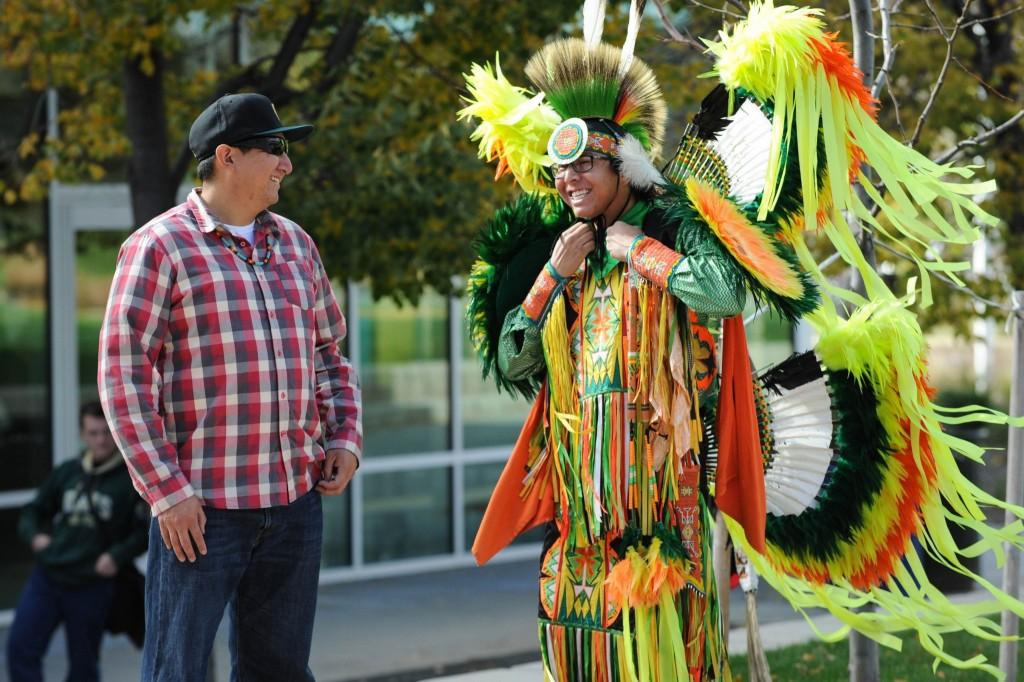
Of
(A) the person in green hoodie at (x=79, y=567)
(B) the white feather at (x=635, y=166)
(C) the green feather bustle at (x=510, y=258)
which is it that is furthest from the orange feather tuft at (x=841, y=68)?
(A) the person in green hoodie at (x=79, y=567)

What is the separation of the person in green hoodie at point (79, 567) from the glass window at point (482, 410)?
15.2ft

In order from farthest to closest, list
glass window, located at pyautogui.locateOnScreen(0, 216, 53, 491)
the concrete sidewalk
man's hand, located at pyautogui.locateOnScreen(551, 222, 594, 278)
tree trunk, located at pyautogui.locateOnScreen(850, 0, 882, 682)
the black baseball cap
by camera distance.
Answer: glass window, located at pyautogui.locateOnScreen(0, 216, 53, 491), the concrete sidewalk, tree trunk, located at pyautogui.locateOnScreen(850, 0, 882, 682), man's hand, located at pyautogui.locateOnScreen(551, 222, 594, 278), the black baseball cap

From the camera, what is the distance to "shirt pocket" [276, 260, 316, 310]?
354cm

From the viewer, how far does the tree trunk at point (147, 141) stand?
5855 millimetres

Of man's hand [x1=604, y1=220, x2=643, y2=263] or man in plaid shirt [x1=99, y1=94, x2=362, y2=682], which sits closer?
man in plaid shirt [x1=99, y1=94, x2=362, y2=682]

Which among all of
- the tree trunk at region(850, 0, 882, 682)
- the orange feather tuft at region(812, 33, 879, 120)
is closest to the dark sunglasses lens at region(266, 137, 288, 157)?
the orange feather tuft at region(812, 33, 879, 120)

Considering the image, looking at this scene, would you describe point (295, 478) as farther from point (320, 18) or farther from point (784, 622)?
point (784, 622)

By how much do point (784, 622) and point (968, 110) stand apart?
3752 mm

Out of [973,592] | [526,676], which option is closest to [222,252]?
[526,676]

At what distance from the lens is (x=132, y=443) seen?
3.23 meters

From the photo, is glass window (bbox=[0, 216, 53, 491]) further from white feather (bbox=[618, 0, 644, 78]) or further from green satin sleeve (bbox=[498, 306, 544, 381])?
white feather (bbox=[618, 0, 644, 78])

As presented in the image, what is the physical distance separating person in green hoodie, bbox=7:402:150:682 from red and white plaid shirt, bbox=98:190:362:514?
2.52m

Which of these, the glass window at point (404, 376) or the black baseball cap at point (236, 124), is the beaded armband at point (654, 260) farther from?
the glass window at point (404, 376)

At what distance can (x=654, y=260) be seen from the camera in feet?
11.8
